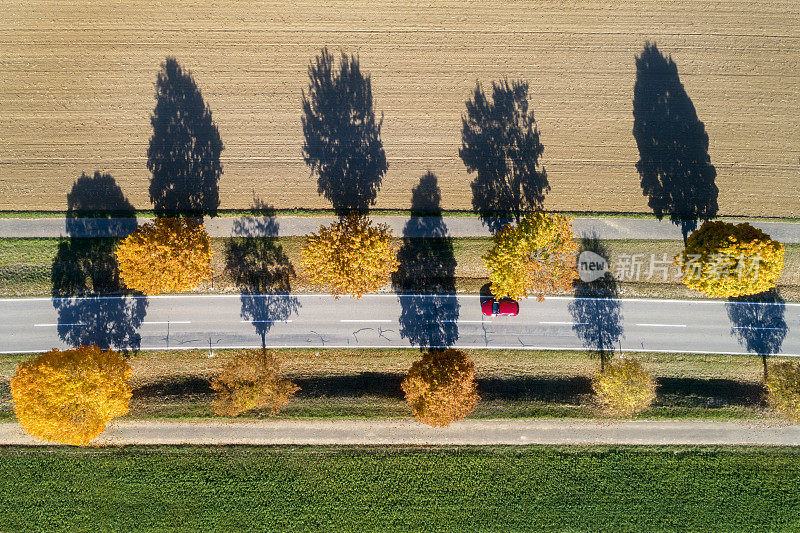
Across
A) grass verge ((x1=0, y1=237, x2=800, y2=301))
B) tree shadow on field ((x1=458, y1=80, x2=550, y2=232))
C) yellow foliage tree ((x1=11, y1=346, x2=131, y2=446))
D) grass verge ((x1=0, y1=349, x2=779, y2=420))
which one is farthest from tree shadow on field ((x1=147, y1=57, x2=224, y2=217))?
tree shadow on field ((x1=458, y1=80, x2=550, y2=232))

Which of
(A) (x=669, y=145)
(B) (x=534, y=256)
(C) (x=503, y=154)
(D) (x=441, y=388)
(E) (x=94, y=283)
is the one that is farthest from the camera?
(A) (x=669, y=145)

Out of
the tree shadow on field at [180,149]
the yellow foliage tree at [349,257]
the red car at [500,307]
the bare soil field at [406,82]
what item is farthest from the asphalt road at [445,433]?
the bare soil field at [406,82]

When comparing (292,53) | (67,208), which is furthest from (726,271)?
(67,208)

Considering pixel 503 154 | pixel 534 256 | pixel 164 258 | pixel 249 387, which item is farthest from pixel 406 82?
pixel 249 387

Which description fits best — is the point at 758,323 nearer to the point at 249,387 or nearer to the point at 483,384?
the point at 483,384

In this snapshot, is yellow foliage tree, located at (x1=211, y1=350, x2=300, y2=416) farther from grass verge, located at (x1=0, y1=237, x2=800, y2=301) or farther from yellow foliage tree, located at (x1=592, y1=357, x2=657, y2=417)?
yellow foliage tree, located at (x1=592, y1=357, x2=657, y2=417)

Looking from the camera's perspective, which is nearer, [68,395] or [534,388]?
[68,395]

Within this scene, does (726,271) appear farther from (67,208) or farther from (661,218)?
(67,208)
